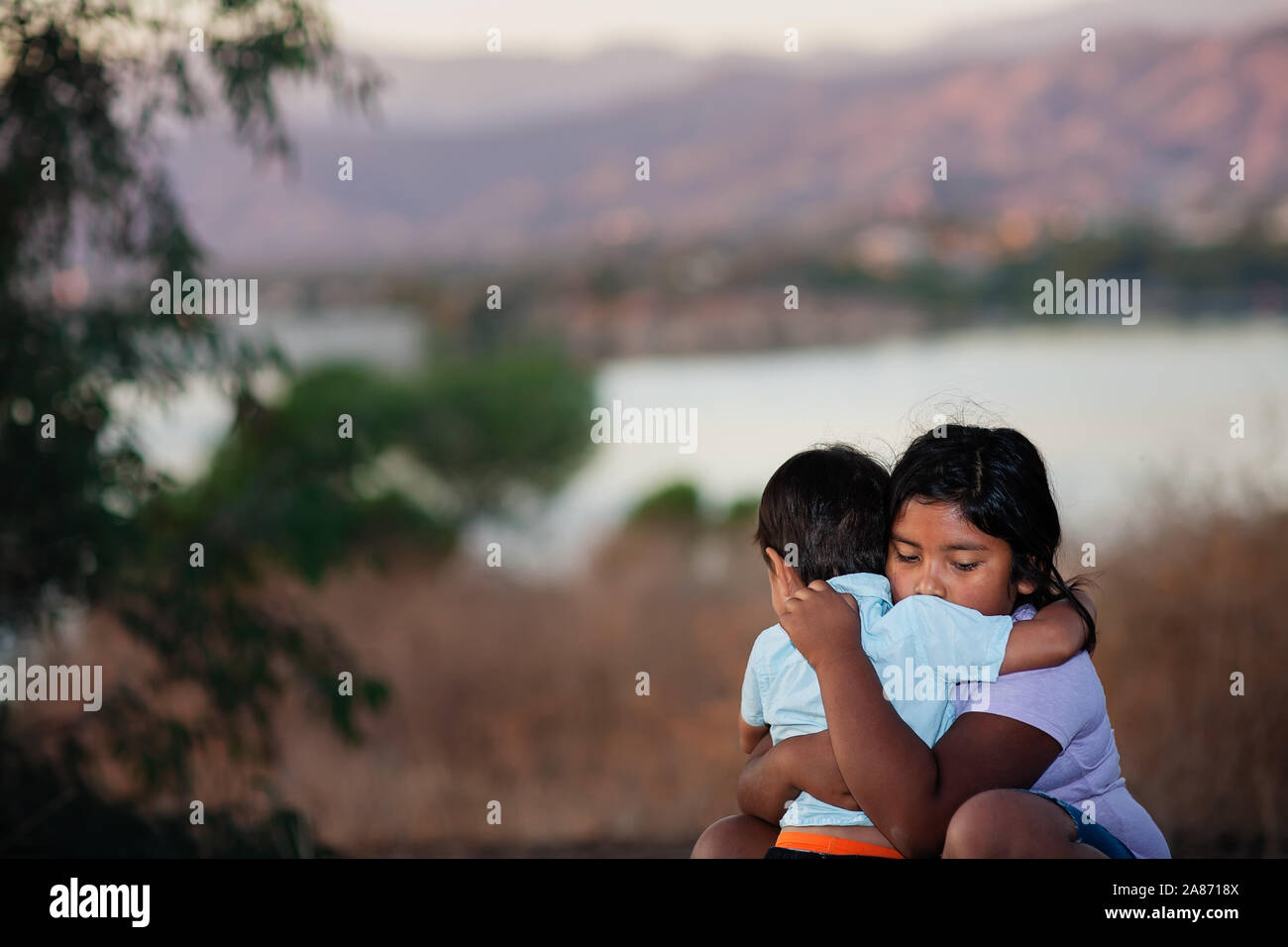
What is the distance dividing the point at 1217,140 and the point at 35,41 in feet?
20.8

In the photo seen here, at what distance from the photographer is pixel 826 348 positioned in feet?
25.7

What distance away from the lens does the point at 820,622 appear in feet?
5.47

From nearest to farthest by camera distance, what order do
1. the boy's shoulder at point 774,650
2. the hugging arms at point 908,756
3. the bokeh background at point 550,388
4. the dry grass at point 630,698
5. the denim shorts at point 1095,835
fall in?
1. the hugging arms at point 908,756
2. the denim shorts at point 1095,835
3. the boy's shoulder at point 774,650
4. the bokeh background at point 550,388
5. the dry grass at point 630,698

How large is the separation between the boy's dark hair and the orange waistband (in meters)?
0.38

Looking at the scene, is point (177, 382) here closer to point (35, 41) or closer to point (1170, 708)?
point (35, 41)

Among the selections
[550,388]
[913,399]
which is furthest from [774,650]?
[550,388]

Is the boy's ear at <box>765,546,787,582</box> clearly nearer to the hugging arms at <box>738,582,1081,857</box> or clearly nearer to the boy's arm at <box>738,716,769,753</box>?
the hugging arms at <box>738,582,1081,857</box>

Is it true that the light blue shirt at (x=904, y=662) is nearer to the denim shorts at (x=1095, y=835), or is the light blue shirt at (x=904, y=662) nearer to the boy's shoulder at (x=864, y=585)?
the boy's shoulder at (x=864, y=585)

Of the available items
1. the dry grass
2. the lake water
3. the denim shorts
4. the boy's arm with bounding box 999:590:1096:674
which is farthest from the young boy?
the dry grass

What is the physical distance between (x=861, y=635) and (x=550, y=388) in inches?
298

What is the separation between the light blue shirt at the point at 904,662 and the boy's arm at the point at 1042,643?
15 millimetres

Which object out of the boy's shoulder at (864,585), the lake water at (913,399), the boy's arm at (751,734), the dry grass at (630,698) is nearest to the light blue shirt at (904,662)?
the boy's shoulder at (864,585)

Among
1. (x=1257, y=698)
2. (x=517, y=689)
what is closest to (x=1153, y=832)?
(x=1257, y=698)

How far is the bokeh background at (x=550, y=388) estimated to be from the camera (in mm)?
3457
